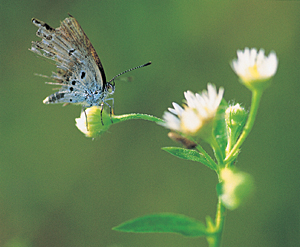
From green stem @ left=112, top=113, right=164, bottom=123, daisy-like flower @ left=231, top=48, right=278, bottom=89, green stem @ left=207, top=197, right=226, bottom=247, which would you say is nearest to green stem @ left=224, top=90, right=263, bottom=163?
daisy-like flower @ left=231, top=48, right=278, bottom=89

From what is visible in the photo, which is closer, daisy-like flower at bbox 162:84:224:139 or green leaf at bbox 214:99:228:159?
daisy-like flower at bbox 162:84:224:139

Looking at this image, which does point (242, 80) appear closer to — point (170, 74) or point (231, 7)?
point (170, 74)

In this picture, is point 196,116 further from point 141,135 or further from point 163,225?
point 141,135

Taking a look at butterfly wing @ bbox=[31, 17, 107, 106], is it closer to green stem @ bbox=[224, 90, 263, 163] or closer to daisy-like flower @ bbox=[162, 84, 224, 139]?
daisy-like flower @ bbox=[162, 84, 224, 139]

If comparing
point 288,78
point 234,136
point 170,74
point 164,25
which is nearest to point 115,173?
point 170,74

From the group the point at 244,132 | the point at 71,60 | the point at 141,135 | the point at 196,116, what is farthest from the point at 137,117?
the point at 141,135

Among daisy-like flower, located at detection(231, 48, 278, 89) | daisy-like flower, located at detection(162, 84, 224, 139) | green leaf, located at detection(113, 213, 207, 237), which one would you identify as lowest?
green leaf, located at detection(113, 213, 207, 237)
